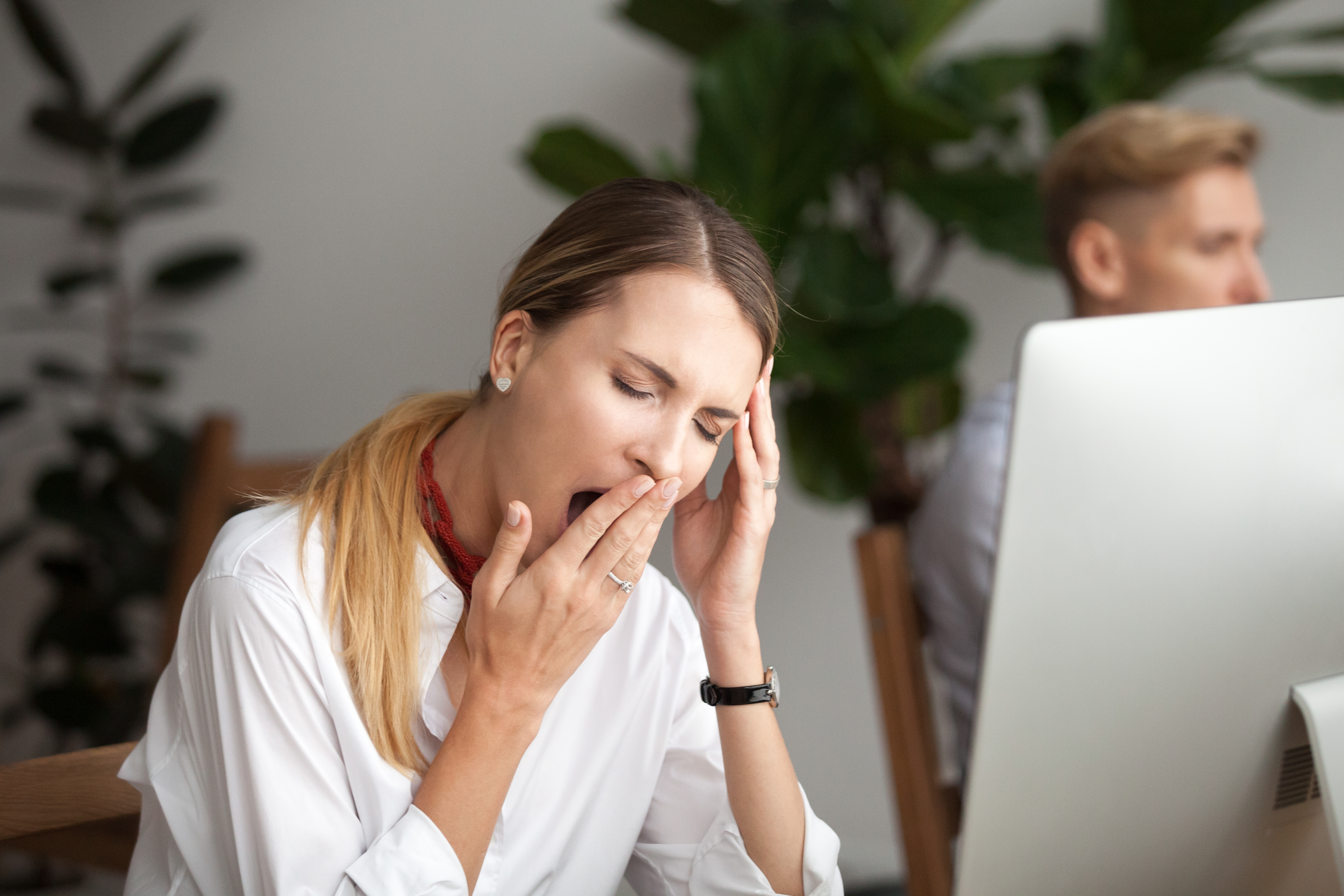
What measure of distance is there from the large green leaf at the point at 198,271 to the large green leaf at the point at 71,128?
33cm

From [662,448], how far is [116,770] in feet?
1.48

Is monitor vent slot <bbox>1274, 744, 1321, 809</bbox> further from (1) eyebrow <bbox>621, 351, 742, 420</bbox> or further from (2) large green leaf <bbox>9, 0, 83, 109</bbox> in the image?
(2) large green leaf <bbox>9, 0, 83, 109</bbox>

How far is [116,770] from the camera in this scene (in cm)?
71

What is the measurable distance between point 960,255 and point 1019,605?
1510 millimetres

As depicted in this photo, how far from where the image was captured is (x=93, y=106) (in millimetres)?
2467

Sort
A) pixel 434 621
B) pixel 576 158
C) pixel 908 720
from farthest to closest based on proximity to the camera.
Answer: pixel 576 158
pixel 908 720
pixel 434 621

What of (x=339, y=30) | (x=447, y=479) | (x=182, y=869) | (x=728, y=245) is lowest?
(x=182, y=869)

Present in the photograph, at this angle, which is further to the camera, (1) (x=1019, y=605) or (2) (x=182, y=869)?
(2) (x=182, y=869)

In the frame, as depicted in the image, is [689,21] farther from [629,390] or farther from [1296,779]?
[1296,779]

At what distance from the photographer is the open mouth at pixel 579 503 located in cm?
71

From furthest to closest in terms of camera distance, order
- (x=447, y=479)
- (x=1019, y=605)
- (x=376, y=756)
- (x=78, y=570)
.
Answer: (x=78, y=570) → (x=447, y=479) → (x=376, y=756) → (x=1019, y=605)

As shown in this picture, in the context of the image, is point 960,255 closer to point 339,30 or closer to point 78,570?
point 339,30

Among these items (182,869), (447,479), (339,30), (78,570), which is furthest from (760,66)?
(78,570)

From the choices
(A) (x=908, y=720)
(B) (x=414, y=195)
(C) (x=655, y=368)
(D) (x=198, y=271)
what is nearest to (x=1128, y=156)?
(A) (x=908, y=720)
